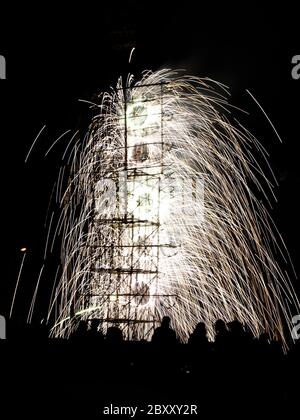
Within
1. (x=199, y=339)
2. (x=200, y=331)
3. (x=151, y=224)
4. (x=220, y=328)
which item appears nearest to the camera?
(x=199, y=339)

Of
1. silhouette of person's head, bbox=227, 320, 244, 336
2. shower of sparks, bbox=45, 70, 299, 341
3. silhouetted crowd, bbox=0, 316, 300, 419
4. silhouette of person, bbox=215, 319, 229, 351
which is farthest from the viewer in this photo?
shower of sparks, bbox=45, 70, 299, 341

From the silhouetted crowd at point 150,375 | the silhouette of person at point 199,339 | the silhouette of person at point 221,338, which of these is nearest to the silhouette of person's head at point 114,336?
the silhouetted crowd at point 150,375

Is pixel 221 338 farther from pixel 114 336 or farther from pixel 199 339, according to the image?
pixel 114 336

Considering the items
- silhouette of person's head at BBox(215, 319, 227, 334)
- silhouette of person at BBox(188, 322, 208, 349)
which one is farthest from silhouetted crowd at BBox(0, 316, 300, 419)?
silhouette of person's head at BBox(215, 319, 227, 334)

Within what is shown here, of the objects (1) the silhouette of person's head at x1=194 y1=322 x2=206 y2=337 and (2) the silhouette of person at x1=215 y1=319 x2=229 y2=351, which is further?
(1) the silhouette of person's head at x1=194 y1=322 x2=206 y2=337

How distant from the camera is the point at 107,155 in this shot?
1345cm

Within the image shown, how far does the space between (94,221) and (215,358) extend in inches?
297

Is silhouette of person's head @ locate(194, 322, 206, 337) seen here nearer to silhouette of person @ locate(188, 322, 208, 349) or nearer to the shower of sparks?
silhouette of person @ locate(188, 322, 208, 349)

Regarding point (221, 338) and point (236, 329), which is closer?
point (221, 338)

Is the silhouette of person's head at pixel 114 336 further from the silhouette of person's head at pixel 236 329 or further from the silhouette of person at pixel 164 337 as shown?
the silhouette of person's head at pixel 236 329

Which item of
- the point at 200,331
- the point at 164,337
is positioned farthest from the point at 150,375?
the point at 200,331
